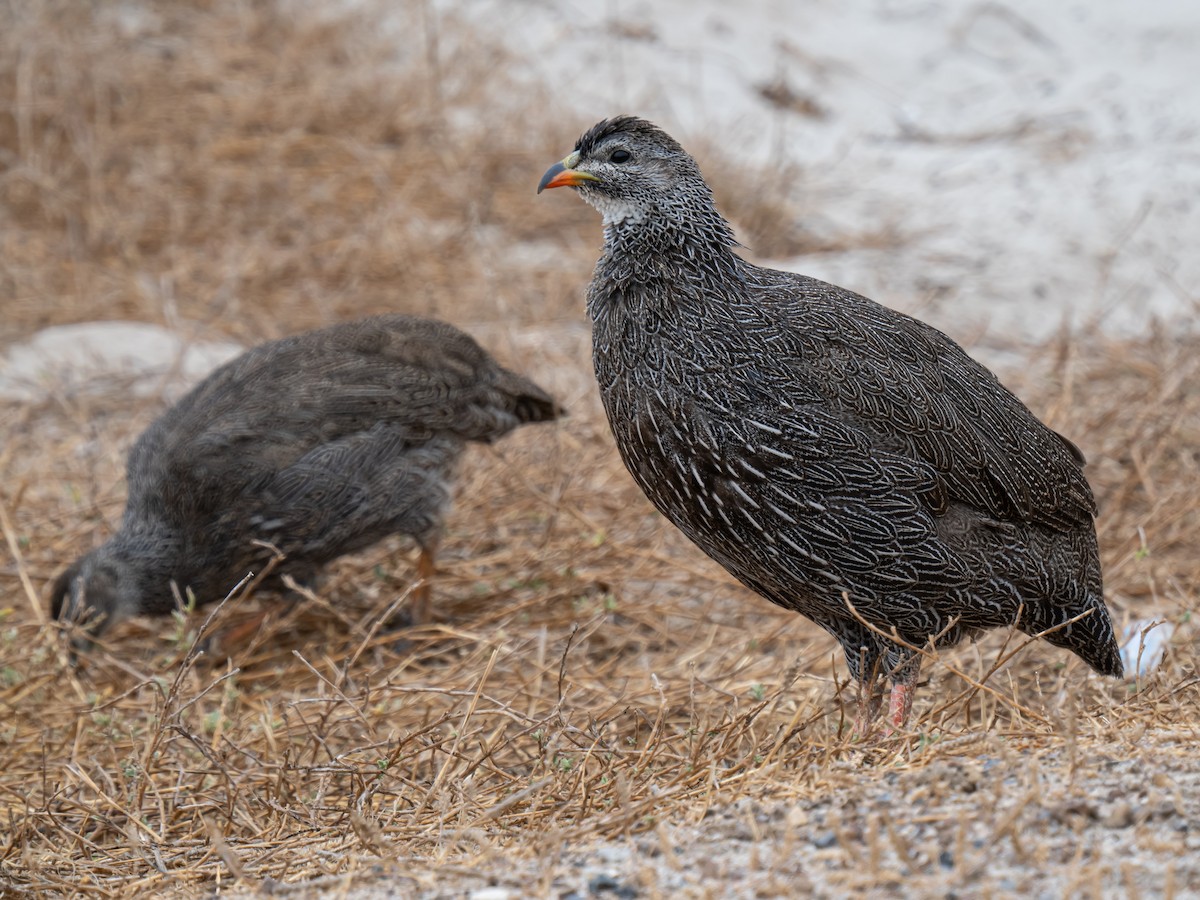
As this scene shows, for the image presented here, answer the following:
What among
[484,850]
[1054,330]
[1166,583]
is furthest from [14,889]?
[1054,330]

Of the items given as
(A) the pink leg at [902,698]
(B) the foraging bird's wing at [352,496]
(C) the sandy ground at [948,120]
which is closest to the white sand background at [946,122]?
(C) the sandy ground at [948,120]

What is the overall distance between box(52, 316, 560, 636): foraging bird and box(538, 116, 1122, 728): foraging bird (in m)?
1.59

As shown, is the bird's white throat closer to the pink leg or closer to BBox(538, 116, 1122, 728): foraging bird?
BBox(538, 116, 1122, 728): foraging bird

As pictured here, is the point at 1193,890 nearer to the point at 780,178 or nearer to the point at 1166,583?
the point at 1166,583

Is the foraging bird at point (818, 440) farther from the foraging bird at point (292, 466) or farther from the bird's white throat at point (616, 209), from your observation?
the foraging bird at point (292, 466)

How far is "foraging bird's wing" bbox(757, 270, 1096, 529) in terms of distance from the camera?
333 cm

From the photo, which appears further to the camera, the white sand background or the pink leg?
the white sand background

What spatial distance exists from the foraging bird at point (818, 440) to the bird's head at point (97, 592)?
83.6 inches

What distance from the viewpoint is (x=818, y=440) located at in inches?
128

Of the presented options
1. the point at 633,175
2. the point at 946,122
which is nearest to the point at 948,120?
the point at 946,122

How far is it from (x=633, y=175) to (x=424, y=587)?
2.10 m

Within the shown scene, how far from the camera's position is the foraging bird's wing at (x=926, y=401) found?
10.9 ft

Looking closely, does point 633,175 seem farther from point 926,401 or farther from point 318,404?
point 318,404

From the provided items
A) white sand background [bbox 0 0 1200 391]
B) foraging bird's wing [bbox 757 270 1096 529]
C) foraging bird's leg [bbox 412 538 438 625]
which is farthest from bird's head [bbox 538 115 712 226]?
white sand background [bbox 0 0 1200 391]
